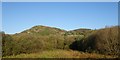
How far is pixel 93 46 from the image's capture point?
12.5m

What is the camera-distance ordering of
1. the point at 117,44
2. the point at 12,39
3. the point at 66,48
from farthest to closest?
1. the point at 66,48
2. the point at 12,39
3. the point at 117,44

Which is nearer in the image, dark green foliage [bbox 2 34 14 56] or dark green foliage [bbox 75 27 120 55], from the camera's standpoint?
dark green foliage [bbox 75 27 120 55]

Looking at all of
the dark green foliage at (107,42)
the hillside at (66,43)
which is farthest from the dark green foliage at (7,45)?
the dark green foliage at (107,42)

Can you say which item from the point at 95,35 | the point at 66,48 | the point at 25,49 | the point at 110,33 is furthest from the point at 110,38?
the point at 25,49

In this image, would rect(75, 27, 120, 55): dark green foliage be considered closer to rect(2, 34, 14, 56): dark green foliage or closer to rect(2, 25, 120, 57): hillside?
rect(2, 25, 120, 57): hillside

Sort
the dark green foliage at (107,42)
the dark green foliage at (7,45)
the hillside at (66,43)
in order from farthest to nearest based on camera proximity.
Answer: the dark green foliage at (7,45), the hillside at (66,43), the dark green foliage at (107,42)

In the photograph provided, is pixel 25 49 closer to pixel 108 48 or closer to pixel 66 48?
pixel 66 48

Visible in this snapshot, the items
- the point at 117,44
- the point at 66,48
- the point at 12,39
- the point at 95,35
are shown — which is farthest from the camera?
the point at 66,48

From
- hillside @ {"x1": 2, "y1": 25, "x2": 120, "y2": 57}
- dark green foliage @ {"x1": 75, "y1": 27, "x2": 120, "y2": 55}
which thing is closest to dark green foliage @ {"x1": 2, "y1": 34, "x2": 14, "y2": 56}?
hillside @ {"x1": 2, "y1": 25, "x2": 120, "y2": 57}

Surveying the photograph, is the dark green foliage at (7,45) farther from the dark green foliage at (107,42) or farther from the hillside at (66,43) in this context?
the dark green foliage at (107,42)

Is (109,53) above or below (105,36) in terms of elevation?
below

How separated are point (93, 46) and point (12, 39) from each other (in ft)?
15.0

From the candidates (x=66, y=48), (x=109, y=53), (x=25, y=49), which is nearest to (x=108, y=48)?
(x=109, y=53)

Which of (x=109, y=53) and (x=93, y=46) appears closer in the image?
(x=109, y=53)
